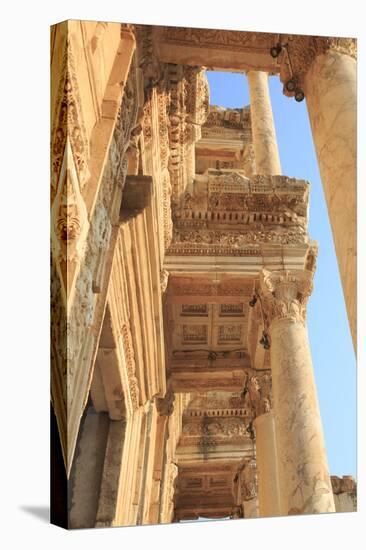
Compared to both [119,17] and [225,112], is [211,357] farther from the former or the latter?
[119,17]

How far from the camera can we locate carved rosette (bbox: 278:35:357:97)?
516cm

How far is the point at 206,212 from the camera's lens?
9.48 m

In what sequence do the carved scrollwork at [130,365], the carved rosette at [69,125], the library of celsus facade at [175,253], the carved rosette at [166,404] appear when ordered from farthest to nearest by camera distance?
1. the carved rosette at [166,404]
2. the carved scrollwork at [130,365]
3. the library of celsus facade at [175,253]
4. the carved rosette at [69,125]

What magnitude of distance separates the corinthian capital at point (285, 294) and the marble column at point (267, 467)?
2.12 meters

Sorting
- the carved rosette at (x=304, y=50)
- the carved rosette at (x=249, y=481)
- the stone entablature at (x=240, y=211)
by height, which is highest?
the stone entablature at (x=240, y=211)

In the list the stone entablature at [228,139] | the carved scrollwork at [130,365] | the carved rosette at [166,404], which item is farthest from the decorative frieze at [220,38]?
the stone entablature at [228,139]

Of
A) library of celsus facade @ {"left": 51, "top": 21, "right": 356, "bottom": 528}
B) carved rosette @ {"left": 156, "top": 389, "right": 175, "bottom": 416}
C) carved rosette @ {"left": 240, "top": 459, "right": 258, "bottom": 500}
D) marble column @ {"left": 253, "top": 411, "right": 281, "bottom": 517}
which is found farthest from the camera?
carved rosette @ {"left": 240, "top": 459, "right": 258, "bottom": 500}

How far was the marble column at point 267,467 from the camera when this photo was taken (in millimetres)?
8758

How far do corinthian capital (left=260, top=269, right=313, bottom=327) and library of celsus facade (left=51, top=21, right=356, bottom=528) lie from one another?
0.03m

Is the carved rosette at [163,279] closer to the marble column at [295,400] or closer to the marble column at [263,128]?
the marble column at [295,400]

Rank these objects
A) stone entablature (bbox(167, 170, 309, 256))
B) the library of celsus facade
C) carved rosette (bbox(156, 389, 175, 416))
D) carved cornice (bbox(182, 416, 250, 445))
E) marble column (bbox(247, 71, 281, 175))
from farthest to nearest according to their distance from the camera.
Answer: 1. carved cornice (bbox(182, 416, 250, 445))
2. carved rosette (bbox(156, 389, 175, 416))
3. marble column (bbox(247, 71, 281, 175))
4. stone entablature (bbox(167, 170, 309, 256))
5. the library of celsus facade

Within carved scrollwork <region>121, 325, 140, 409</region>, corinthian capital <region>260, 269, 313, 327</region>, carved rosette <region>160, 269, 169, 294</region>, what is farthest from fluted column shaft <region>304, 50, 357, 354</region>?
carved rosette <region>160, 269, 169, 294</region>

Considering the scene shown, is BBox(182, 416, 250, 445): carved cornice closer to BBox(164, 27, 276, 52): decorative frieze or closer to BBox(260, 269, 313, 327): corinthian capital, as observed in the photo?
BBox(260, 269, 313, 327): corinthian capital

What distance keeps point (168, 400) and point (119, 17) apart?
7397 mm
